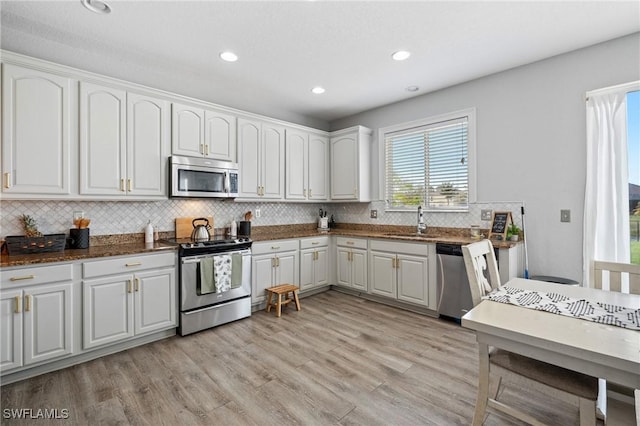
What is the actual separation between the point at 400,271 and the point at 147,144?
3161mm

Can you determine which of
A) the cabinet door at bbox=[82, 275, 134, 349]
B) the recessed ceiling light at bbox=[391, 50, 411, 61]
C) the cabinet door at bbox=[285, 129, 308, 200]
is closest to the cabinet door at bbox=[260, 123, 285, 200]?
the cabinet door at bbox=[285, 129, 308, 200]

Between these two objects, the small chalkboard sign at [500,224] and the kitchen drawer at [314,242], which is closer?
the small chalkboard sign at [500,224]

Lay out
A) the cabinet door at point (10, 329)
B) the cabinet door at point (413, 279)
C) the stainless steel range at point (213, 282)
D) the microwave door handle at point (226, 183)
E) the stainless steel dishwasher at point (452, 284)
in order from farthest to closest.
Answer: the microwave door handle at point (226, 183) → the cabinet door at point (413, 279) → the stainless steel dishwasher at point (452, 284) → the stainless steel range at point (213, 282) → the cabinet door at point (10, 329)

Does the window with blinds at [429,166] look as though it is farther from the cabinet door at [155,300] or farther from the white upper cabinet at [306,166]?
the cabinet door at [155,300]

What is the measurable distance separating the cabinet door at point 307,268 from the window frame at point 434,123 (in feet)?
4.49

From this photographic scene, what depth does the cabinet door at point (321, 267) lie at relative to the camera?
4.29 m

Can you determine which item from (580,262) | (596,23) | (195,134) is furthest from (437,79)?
(195,134)

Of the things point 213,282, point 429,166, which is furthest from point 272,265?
point 429,166

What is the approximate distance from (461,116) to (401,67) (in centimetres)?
106

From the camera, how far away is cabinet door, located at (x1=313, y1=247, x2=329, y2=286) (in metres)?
4.29

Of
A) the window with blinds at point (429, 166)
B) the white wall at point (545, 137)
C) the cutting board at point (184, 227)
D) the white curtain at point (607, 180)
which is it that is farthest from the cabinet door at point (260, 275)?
the white curtain at point (607, 180)

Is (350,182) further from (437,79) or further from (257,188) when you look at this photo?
(437,79)

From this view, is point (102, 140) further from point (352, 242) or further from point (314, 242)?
point (352, 242)

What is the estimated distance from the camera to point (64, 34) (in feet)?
8.60
